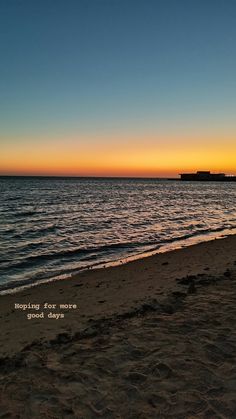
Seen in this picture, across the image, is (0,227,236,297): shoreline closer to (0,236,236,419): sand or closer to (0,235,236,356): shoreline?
(0,235,236,356): shoreline

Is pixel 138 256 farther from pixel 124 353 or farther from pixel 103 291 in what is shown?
pixel 124 353

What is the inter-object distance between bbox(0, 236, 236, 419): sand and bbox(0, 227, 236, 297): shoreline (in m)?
0.84

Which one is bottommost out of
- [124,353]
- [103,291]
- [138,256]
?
[138,256]

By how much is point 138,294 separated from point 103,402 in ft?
19.0

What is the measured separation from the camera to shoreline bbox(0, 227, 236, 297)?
12.1 m

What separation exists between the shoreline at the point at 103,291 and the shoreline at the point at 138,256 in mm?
413

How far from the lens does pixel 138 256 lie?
17375 millimetres

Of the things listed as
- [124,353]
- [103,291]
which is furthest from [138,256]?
[124,353]

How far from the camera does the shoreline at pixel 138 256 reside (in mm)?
12148

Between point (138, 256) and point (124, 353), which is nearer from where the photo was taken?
point (124, 353)

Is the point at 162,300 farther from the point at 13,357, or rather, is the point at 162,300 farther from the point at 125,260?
the point at 125,260

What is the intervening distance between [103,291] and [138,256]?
621cm

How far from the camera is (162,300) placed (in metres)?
9.62

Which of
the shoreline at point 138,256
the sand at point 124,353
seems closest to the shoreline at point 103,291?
the sand at point 124,353
